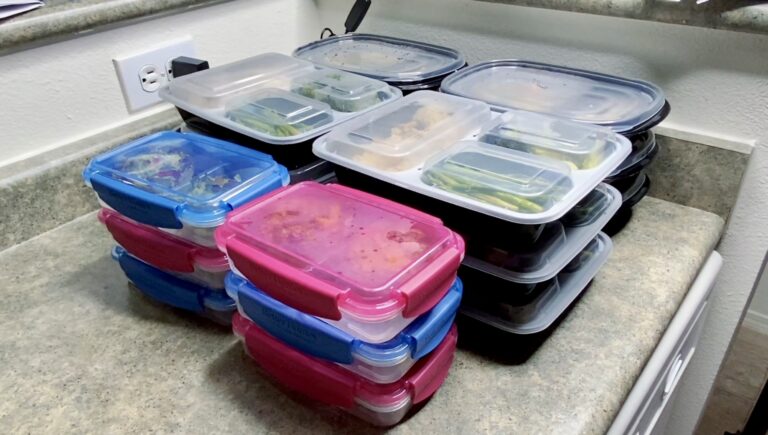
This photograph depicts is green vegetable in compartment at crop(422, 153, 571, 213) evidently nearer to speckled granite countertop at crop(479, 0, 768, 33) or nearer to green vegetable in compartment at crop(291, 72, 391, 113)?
green vegetable in compartment at crop(291, 72, 391, 113)

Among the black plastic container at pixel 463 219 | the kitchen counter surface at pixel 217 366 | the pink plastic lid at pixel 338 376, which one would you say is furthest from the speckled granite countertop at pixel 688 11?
the pink plastic lid at pixel 338 376

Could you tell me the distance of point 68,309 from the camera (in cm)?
61

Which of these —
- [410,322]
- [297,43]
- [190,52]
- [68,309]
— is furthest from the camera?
[297,43]

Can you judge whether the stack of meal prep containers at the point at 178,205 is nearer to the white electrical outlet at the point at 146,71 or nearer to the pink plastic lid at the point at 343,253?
the pink plastic lid at the point at 343,253

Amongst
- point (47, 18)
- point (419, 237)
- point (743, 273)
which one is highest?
point (47, 18)

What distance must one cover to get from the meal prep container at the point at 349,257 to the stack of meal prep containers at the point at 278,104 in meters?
0.12

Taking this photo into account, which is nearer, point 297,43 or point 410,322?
point 410,322

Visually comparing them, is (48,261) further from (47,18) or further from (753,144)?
(753,144)

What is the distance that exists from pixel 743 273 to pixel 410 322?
0.56 m

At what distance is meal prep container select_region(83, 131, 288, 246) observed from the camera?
509 mm

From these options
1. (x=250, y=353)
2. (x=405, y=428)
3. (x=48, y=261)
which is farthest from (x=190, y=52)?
(x=405, y=428)

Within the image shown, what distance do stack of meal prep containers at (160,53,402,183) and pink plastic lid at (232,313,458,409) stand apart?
0.65ft

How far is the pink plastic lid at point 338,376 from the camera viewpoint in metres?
0.45

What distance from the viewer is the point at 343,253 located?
1.46ft
